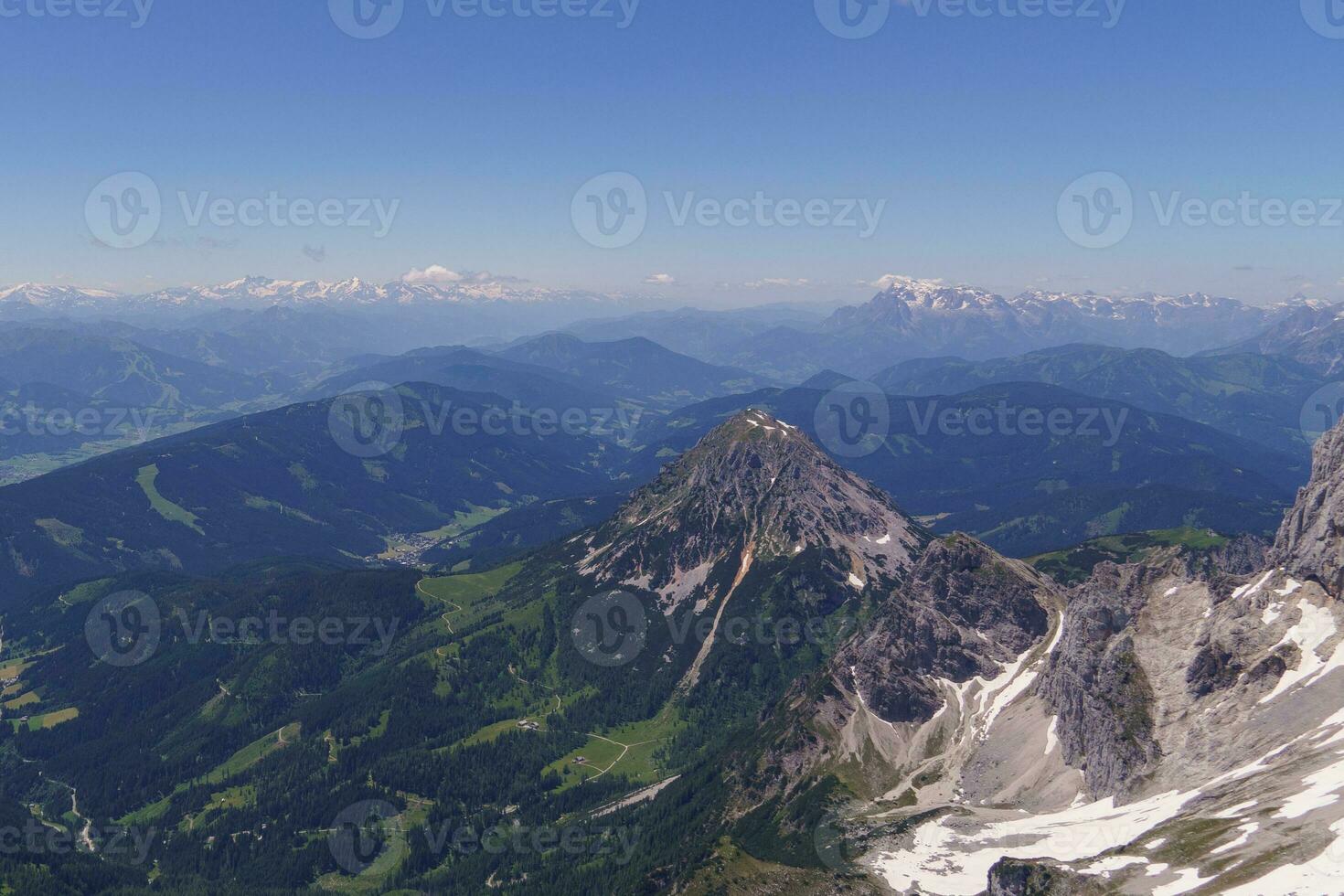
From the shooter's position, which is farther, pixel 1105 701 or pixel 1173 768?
pixel 1105 701

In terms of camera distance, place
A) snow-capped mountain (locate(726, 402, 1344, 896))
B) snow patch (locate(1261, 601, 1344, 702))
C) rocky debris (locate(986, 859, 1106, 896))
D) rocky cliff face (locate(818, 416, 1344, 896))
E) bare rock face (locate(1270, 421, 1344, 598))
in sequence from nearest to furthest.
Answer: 1. rocky cliff face (locate(818, 416, 1344, 896))
2. snow-capped mountain (locate(726, 402, 1344, 896))
3. rocky debris (locate(986, 859, 1106, 896))
4. snow patch (locate(1261, 601, 1344, 702))
5. bare rock face (locate(1270, 421, 1344, 598))

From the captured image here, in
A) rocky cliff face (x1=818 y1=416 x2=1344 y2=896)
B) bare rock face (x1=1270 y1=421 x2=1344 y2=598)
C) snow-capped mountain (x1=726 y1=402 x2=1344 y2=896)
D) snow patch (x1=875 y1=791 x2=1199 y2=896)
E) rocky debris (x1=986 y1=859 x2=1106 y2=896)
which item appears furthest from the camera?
bare rock face (x1=1270 y1=421 x2=1344 y2=598)

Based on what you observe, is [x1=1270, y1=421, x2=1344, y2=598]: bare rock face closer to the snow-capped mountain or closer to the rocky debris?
the snow-capped mountain

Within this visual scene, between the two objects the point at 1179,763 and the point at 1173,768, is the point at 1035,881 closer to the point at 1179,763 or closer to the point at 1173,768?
the point at 1173,768

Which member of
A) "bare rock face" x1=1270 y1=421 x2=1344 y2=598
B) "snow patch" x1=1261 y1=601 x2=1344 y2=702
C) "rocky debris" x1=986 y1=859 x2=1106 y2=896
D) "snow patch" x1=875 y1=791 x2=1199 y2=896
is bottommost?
"snow patch" x1=875 y1=791 x2=1199 y2=896

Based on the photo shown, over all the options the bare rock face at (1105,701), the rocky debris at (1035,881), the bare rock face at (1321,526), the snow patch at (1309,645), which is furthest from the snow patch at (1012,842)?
the bare rock face at (1321,526)

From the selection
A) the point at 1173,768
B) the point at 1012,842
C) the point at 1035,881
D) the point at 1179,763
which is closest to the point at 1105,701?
the point at 1179,763

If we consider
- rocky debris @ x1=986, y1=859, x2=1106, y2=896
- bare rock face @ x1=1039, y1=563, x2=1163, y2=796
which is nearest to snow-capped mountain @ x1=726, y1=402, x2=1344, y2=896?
rocky debris @ x1=986, y1=859, x2=1106, y2=896

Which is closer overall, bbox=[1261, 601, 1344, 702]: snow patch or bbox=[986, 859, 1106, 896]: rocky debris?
bbox=[986, 859, 1106, 896]: rocky debris

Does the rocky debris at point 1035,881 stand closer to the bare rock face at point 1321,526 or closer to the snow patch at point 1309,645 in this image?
the snow patch at point 1309,645
